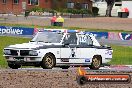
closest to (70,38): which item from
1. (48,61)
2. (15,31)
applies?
(48,61)

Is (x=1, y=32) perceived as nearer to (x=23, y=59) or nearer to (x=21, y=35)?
(x=21, y=35)

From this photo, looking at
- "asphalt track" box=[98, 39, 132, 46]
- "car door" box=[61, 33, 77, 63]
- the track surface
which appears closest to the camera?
the track surface

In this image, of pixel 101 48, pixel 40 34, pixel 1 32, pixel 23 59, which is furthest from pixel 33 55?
pixel 1 32

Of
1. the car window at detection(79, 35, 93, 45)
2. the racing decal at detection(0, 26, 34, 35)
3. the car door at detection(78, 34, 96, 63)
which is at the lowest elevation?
the racing decal at detection(0, 26, 34, 35)

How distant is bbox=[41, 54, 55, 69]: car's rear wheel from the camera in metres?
20.2

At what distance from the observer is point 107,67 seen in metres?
23.1

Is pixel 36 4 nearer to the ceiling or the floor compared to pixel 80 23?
nearer to the ceiling

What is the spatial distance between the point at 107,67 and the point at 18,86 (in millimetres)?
8572

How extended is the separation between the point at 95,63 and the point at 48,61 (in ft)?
7.80

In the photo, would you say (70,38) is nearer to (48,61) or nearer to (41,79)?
(48,61)

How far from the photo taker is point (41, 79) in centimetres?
1708

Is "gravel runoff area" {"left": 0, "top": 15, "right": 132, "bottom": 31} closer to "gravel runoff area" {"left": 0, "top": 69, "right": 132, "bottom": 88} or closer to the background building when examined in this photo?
the background building

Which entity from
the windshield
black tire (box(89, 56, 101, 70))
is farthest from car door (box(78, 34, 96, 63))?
the windshield

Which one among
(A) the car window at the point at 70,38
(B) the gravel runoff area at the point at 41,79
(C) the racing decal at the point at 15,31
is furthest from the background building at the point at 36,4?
(B) the gravel runoff area at the point at 41,79
